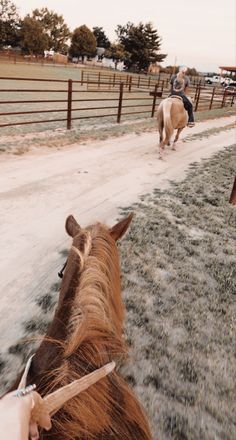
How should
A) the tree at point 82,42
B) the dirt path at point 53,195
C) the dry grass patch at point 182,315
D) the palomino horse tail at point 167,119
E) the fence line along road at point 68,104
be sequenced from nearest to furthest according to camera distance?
the dry grass patch at point 182,315, the dirt path at point 53,195, the palomino horse tail at point 167,119, the fence line along road at point 68,104, the tree at point 82,42

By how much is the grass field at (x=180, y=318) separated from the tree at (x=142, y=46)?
65.2 m

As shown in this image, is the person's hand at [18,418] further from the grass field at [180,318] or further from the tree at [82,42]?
the tree at [82,42]

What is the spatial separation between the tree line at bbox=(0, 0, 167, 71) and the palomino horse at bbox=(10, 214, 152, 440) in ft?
222

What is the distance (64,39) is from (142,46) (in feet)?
95.4

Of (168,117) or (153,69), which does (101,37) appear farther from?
(168,117)

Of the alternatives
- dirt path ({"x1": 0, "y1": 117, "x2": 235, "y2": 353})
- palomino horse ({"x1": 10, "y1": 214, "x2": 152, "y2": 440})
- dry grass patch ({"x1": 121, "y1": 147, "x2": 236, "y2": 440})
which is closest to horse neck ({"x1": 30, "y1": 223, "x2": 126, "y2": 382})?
palomino horse ({"x1": 10, "y1": 214, "x2": 152, "y2": 440})

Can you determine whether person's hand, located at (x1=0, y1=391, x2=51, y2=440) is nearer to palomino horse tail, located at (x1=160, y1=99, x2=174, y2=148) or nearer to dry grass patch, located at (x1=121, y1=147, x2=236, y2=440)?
dry grass patch, located at (x1=121, y1=147, x2=236, y2=440)

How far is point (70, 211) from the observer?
13.3ft

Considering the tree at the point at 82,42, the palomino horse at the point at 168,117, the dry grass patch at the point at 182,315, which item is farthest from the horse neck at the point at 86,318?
the tree at the point at 82,42

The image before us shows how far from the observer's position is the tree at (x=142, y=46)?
60.8 metres

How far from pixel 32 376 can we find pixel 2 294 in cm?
179

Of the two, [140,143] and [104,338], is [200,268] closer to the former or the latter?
[104,338]

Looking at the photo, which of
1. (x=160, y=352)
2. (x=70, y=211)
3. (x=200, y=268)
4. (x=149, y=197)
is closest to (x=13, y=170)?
(x=70, y=211)

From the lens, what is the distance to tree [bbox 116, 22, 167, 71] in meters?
60.8
